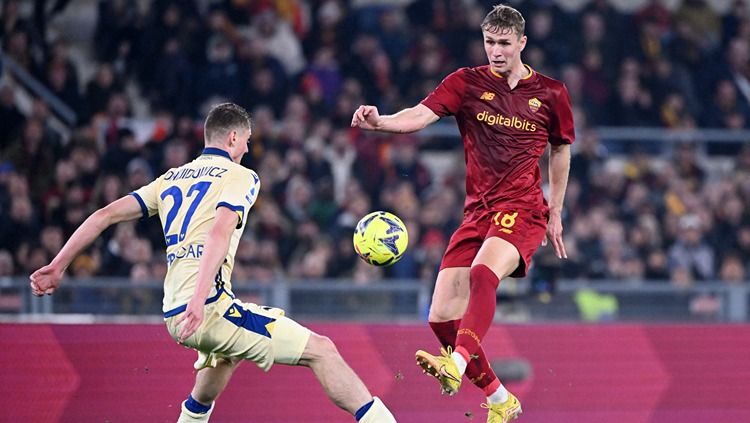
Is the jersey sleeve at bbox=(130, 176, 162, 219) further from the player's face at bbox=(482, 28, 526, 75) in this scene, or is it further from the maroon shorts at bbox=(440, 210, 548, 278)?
the player's face at bbox=(482, 28, 526, 75)

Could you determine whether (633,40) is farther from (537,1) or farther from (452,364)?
(452,364)

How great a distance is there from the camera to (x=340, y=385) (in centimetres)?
679

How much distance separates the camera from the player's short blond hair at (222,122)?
6.87 m

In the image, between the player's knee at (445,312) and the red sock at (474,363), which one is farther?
the player's knee at (445,312)

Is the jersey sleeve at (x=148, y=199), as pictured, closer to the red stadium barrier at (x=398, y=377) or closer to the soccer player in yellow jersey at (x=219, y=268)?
the soccer player in yellow jersey at (x=219, y=268)

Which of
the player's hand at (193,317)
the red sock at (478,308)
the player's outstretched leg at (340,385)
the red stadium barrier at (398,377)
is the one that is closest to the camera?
the player's hand at (193,317)

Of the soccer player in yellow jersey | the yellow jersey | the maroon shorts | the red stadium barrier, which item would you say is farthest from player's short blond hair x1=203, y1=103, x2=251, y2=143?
the red stadium barrier

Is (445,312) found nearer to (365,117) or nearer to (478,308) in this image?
(478,308)

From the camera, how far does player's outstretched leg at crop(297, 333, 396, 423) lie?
22.3 feet

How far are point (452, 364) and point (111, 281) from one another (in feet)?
19.0

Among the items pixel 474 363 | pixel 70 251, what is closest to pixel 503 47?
pixel 474 363

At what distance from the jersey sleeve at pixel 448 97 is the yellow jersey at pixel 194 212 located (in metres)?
1.26

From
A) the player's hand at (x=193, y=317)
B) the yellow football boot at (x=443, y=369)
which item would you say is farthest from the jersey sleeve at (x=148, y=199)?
the yellow football boot at (x=443, y=369)

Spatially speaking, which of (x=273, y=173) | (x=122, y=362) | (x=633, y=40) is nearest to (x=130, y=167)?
(x=273, y=173)
